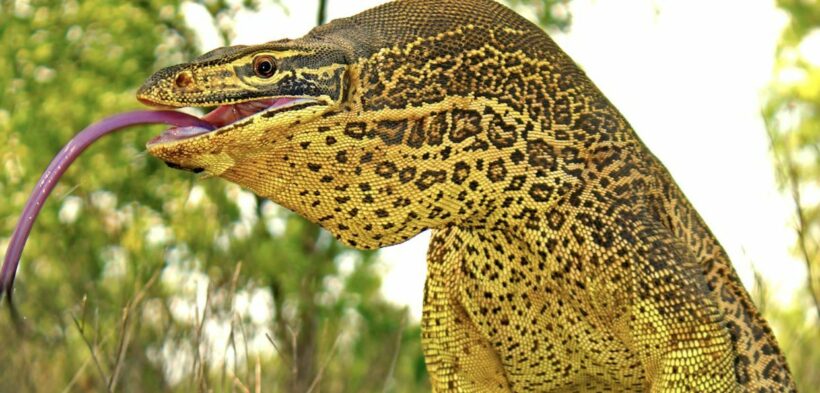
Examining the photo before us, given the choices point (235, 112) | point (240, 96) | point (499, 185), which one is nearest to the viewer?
point (240, 96)

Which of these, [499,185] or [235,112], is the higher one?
[235,112]

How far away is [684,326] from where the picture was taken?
498 cm

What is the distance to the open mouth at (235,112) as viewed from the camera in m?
4.52

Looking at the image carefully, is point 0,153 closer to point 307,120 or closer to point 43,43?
point 43,43

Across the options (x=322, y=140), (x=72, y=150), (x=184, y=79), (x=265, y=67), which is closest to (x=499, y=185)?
(x=322, y=140)

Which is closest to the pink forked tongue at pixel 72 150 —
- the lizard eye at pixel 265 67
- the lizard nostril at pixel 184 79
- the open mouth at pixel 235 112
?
the open mouth at pixel 235 112

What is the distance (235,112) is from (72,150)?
24.5 inches

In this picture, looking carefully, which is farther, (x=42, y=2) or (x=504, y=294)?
(x=42, y=2)

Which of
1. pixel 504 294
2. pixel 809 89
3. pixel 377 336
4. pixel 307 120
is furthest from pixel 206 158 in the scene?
pixel 809 89

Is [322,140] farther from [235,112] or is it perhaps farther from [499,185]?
[499,185]

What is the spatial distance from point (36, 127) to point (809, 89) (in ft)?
50.6

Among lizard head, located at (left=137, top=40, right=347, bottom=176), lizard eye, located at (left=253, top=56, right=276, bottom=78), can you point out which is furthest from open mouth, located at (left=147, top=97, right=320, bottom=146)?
lizard eye, located at (left=253, top=56, right=276, bottom=78)

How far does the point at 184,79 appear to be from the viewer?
448cm

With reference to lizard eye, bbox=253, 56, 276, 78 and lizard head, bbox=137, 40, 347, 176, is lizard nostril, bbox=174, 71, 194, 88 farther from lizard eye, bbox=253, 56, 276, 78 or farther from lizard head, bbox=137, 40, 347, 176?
lizard eye, bbox=253, 56, 276, 78
